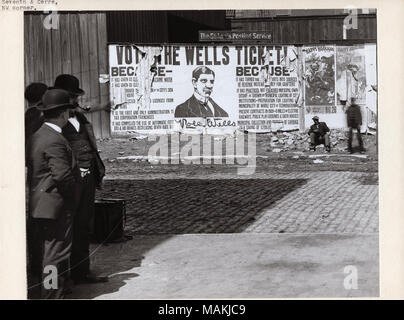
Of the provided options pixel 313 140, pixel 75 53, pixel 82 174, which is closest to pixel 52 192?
pixel 82 174

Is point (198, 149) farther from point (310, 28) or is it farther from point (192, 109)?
point (310, 28)

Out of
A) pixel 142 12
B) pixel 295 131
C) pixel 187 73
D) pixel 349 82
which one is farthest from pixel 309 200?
pixel 142 12

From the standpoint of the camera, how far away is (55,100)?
256 inches

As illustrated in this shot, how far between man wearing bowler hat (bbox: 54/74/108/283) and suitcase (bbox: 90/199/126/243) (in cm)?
27

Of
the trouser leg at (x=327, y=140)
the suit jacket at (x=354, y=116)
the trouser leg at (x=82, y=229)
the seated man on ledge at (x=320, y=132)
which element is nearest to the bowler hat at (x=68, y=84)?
the trouser leg at (x=82, y=229)

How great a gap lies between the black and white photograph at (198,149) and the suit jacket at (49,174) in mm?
13

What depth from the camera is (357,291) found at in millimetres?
6738

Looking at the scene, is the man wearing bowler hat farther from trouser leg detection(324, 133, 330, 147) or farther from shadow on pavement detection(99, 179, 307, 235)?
trouser leg detection(324, 133, 330, 147)

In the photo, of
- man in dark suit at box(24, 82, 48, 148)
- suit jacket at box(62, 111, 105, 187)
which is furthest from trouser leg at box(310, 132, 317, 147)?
man in dark suit at box(24, 82, 48, 148)

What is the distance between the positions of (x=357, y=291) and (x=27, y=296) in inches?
110

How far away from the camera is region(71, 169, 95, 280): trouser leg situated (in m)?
6.86

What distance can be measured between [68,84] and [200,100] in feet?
4.23

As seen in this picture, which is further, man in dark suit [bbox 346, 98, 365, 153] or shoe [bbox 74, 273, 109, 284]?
man in dark suit [bbox 346, 98, 365, 153]

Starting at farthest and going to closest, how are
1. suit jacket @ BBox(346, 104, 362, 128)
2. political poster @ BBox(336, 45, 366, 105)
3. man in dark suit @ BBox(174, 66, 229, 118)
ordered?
suit jacket @ BBox(346, 104, 362, 128), man in dark suit @ BBox(174, 66, 229, 118), political poster @ BBox(336, 45, 366, 105)
